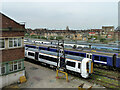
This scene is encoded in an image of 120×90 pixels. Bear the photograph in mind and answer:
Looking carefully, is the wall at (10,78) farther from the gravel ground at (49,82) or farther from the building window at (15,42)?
the building window at (15,42)

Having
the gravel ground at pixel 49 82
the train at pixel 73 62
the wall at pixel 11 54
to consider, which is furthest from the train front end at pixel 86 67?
the wall at pixel 11 54

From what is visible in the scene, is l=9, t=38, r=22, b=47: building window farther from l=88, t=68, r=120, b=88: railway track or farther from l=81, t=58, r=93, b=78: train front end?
l=88, t=68, r=120, b=88: railway track

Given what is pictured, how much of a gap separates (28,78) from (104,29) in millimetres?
75718

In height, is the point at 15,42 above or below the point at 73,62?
above

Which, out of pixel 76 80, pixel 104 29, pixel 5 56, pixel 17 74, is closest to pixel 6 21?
pixel 5 56

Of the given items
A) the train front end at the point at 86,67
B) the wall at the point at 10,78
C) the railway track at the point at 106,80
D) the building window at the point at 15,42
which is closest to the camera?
the wall at the point at 10,78

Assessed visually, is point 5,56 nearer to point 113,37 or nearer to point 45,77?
point 45,77

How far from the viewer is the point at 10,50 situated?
12898 mm

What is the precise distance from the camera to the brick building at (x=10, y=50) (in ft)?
40.7

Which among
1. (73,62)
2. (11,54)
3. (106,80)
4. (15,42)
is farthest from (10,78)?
(106,80)

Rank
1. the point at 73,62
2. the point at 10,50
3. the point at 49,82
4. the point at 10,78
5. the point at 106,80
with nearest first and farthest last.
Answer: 1. the point at 10,50
2. the point at 10,78
3. the point at 49,82
4. the point at 106,80
5. the point at 73,62

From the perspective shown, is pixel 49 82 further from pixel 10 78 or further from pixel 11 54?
pixel 11 54

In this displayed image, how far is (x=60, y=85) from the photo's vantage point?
42.9 feet

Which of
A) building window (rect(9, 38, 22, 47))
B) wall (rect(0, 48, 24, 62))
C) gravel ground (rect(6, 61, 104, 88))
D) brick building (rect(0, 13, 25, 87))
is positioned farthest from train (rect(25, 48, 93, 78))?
building window (rect(9, 38, 22, 47))
